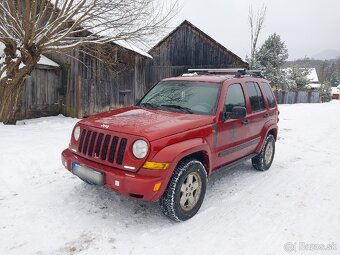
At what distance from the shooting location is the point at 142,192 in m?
3.53

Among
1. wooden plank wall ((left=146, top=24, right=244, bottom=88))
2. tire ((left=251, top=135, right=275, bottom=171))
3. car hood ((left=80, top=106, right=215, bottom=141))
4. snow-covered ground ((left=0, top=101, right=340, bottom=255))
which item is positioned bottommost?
snow-covered ground ((left=0, top=101, right=340, bottom=255))

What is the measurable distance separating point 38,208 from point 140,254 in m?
1.72

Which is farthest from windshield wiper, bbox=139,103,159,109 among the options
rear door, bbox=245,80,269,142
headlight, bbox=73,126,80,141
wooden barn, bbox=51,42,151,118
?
wooden barn, bbox=51,42,151,118

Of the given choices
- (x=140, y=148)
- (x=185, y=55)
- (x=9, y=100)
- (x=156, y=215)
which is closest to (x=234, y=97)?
(x=140, y=148)

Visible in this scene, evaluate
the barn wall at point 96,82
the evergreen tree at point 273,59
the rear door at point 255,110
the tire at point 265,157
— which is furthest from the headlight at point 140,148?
the evergreen tree at point 273,59

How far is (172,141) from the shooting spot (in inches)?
148

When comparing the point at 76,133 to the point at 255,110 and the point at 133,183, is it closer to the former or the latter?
the point at 133,183

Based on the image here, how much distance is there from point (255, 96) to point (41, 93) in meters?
8.72

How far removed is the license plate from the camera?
375 centimetres

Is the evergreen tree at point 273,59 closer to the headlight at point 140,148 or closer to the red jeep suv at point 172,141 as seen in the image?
the red jeep suv at point 172,141

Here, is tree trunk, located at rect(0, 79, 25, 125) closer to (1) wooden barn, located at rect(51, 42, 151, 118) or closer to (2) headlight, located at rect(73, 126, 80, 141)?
(1) wooden barn, located at rect(51, 42, 151, 118)

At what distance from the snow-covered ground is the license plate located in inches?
19.6

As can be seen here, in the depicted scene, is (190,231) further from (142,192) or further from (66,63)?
(66,63)

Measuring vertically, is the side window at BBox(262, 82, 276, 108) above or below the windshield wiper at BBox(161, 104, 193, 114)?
above
